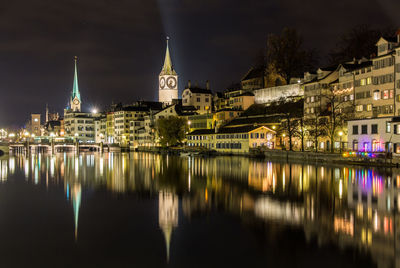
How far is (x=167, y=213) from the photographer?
20781mm

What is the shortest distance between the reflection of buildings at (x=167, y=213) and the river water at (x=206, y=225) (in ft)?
0.17

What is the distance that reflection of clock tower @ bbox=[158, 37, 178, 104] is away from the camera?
14825cm

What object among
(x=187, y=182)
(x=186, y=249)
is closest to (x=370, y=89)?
(x=187, y=182)

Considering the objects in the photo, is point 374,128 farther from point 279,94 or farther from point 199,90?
point 199,90

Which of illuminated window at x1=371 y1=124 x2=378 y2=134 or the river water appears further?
illuminated window at x1=371 y1=124 x2=378 y2=134

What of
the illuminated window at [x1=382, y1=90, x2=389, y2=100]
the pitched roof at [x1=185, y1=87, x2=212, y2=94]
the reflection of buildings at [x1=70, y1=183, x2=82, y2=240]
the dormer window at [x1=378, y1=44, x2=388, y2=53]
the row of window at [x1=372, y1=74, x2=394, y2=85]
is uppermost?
the pitched roof at [x1=185, y1=87, x2=212, y2=94]

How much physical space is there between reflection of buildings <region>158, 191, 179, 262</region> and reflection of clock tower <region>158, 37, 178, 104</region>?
122m

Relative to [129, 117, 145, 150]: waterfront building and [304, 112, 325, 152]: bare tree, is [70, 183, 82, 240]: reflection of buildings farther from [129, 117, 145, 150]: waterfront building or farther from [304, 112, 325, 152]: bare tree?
[129, 117, 145, 150]: waterfront building

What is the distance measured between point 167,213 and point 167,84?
12981 cm

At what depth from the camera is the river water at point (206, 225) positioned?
13.6 meters

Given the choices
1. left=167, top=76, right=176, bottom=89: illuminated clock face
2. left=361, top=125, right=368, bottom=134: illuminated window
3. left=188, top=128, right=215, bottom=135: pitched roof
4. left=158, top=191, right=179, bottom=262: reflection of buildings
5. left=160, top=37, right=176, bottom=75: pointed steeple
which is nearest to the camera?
left=158, top=191, right=179, bottom=262: reflection of buildings

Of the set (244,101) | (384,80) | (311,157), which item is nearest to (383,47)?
(384,80)

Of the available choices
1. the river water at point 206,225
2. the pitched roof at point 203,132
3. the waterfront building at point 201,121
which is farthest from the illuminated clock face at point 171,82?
the river water at point 206,225

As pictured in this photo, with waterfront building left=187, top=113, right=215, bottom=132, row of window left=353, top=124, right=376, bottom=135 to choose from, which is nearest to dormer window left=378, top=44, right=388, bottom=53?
row of window left=353, top=124, right=376, bottom=135
